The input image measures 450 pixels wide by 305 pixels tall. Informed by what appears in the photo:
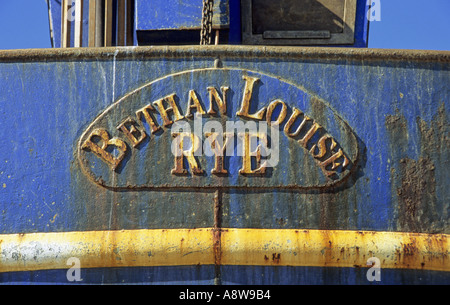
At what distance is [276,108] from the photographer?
2.72m

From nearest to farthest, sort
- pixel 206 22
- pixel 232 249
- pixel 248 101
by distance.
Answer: pixel 232 249
pixel 248 101
pixel 206 22

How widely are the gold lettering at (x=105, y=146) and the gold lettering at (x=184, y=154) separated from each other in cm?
26

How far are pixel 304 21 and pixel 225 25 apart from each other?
0.81 metres

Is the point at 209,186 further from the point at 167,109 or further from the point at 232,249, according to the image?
the point at 167,109

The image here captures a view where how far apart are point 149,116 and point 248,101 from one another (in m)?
0.49

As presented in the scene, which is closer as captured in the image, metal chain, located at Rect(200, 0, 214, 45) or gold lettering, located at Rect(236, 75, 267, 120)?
gold lettering, located at Rect(236, 75, 267, 120)

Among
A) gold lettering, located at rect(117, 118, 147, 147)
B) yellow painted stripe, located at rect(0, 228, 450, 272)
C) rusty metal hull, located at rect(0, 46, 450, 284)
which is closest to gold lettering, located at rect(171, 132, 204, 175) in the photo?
rusty metal hull, located at rect(0, 46, 450, 284)

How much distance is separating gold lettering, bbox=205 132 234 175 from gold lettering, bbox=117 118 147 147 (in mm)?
316

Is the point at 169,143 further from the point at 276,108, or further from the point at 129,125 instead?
the point at 276,108

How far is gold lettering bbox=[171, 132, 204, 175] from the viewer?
269 cm

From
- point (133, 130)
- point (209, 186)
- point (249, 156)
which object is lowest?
point (209, 186)

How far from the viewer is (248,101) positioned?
107 inches

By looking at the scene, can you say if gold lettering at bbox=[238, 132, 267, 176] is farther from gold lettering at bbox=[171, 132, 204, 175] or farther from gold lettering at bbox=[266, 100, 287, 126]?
gold lettering at bbox=[171, 132, 204, 175]

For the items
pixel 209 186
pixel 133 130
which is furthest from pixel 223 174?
pixel 133 130
